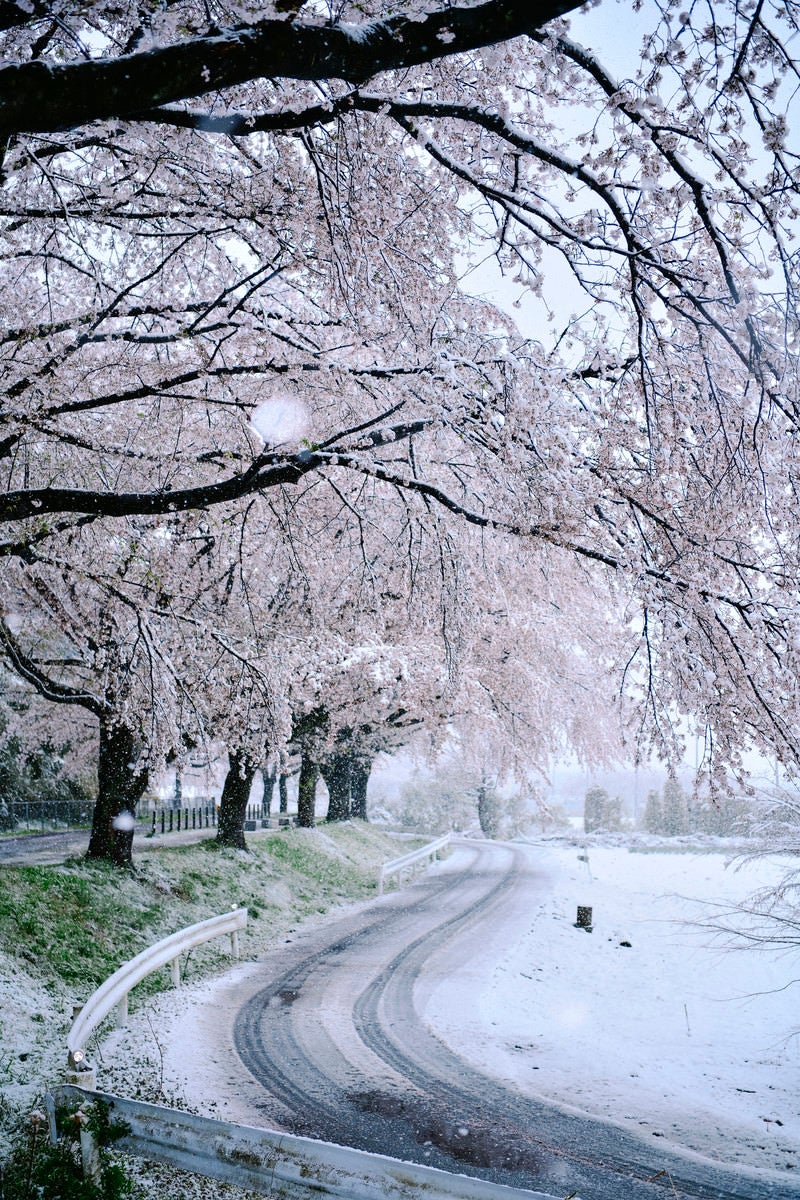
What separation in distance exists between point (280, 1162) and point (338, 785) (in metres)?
27.2

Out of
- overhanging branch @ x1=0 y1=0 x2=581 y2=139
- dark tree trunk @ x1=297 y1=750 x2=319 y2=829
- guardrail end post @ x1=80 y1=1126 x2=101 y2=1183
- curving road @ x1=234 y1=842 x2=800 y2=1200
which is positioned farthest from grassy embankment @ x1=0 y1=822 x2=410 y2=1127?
overhanging branch @ x1=0 y1=0 x2=581 y2=139

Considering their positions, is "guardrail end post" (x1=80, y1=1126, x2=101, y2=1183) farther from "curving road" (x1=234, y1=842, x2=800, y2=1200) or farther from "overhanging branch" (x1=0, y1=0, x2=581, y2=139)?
"overhanging branch" (x1=0, y1=0, x2=581, y2=139)

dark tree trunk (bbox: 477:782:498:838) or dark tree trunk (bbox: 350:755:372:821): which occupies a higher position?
dark tree trunk (bbox: 350:755:372:821)

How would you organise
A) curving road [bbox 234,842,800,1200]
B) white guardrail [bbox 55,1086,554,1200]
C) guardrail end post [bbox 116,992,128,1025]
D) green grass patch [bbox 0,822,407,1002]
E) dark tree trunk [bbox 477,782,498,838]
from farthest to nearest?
dark tree trunk [bbox 477,782,498,838] < green grass patch [bbox 0,822,407,1002] < guardrail end post [bbox 116,992,128,1025] < curving road [bbox 234,842,800,1200] < white guardrail [bbox 55,1086,554,1200]

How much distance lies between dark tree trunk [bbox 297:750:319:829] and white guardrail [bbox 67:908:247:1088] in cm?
1234

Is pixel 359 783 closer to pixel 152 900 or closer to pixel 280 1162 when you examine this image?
pixel 152 900

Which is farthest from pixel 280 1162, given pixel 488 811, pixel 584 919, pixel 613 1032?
pixel 488 811

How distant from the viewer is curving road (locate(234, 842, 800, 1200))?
19.4 feet

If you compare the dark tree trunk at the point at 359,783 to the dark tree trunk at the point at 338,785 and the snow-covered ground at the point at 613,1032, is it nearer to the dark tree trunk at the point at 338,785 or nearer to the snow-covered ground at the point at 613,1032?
the dark tree trunk at the point at 338,785

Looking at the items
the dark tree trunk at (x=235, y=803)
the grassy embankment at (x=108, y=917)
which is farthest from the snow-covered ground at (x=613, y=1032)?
the dark tree trunk at (x=235, y=803)

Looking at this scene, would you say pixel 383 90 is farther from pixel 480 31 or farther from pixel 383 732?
pixel 383 732

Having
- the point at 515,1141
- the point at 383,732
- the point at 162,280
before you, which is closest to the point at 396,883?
the point at 383,732

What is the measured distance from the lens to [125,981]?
331 inches

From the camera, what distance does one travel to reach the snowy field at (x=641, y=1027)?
7688 mm
